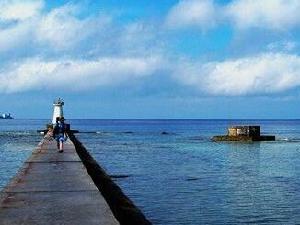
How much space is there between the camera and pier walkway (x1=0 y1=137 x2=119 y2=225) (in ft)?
26.7

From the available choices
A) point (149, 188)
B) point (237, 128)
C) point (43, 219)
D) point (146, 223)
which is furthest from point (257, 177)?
point (237, 128)

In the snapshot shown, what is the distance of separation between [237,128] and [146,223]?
173 feet

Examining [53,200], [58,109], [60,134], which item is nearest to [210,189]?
[60,134]

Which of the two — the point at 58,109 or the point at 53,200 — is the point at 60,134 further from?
the point at 58,109

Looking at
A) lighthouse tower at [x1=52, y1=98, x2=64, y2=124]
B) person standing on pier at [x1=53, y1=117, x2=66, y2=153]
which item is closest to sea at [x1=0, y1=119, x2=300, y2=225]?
person standing on pier at [x1=53, y1=117, x2=66, y2=153]

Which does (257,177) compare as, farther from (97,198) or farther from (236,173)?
(97,198)

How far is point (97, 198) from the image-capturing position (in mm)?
10078

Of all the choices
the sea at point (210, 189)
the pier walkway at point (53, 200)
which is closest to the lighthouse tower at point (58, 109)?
the sea at point (210, 189)

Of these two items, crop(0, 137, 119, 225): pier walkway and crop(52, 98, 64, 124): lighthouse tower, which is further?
crop(52, 98, 64, 124): lighthouse tower

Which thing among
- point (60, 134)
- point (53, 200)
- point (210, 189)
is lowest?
point (210, 189)

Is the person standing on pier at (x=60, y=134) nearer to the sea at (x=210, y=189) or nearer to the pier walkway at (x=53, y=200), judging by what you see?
the sea at (x=210, y=189)

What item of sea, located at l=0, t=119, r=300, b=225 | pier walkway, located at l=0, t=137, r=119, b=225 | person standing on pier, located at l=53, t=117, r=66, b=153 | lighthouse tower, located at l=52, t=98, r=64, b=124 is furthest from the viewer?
lighthouse tower, located at l=52, t=98, r=64, b=124

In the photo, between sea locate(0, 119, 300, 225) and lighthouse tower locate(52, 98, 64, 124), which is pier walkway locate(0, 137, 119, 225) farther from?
lighthouse tower locate(52, 98, 64, 124)

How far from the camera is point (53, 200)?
9859 mm
